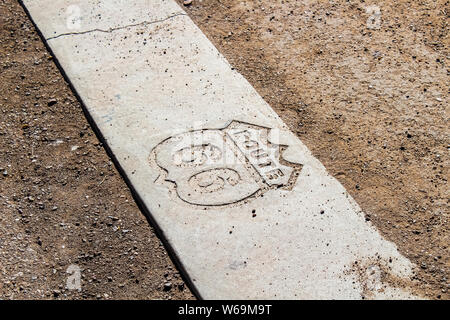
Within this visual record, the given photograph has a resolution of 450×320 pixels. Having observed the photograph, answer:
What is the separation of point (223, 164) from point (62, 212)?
3.70 feet

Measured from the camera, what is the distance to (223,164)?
14.7 ft

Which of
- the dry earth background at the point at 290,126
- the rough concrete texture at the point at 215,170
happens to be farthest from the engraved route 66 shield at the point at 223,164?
the dry earth background at the point at 290,126

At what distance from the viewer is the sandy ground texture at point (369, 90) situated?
4148 millimetres

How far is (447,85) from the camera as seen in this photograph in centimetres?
519

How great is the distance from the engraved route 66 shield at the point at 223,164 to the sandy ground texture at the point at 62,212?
0.36 m

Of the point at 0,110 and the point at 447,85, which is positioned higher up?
the point at 447,85

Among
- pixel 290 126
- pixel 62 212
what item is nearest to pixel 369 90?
pixel 290 126

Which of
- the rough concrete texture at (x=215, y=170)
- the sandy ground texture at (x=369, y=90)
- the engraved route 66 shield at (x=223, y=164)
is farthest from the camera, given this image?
the engraved route 66 shield at (x=223, y=164)

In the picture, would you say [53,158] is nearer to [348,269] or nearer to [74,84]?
[74,84]

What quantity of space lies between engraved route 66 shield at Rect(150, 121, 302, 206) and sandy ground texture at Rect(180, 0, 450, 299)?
0.35 meters

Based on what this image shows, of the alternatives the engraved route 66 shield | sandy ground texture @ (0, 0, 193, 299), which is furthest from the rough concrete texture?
sandy ground texture @ (0, 0, 193, 299)

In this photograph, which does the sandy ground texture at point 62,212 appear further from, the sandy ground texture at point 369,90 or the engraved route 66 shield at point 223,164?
the sandy ground texture at point 369,90

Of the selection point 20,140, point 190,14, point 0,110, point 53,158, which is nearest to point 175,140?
point 53,158
